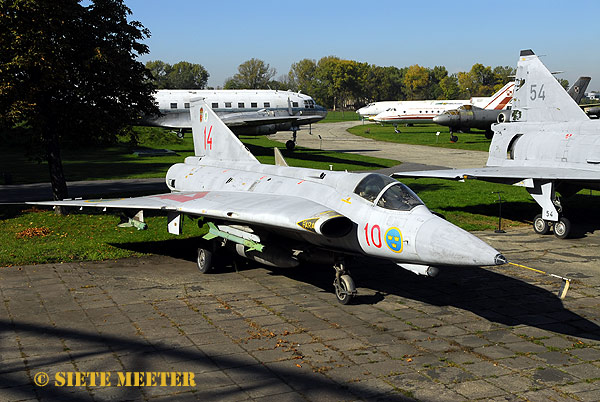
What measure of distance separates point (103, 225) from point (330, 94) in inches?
6063

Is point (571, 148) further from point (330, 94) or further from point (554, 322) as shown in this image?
point (330, 94)

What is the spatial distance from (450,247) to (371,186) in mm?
2499

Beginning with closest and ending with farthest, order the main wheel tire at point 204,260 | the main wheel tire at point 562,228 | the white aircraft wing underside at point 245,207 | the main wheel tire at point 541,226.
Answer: the white aircraft wing underside at point 245,207
the main wheel tire at point 204,260
the main wheel tire at point 562,228
the main wheel tire at point 541,226

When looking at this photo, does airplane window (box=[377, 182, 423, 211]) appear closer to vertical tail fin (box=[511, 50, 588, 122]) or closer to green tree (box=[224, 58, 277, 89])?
vertical tail fin (box=[511, 50, 588, 122])

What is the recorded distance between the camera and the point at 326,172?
43.6 feet

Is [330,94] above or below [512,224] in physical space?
above

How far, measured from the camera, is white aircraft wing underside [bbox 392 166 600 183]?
57.0 feet

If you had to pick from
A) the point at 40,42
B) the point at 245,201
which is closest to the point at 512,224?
→ the point at 245,201

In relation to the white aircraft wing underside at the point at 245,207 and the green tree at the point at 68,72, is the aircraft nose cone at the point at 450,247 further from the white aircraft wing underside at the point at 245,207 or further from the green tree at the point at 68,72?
the green tree at the point at 68,72

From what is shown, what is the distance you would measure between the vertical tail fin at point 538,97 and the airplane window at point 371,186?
11.8m

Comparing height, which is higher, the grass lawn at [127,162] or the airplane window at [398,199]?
the airplane window at [398,199]

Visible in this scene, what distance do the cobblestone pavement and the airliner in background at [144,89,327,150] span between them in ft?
91.8

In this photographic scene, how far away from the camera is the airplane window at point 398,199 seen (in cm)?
1089

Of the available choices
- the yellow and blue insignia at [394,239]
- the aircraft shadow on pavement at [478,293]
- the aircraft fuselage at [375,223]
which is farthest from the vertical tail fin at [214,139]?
the yellow and blue insignia at [394,239]
